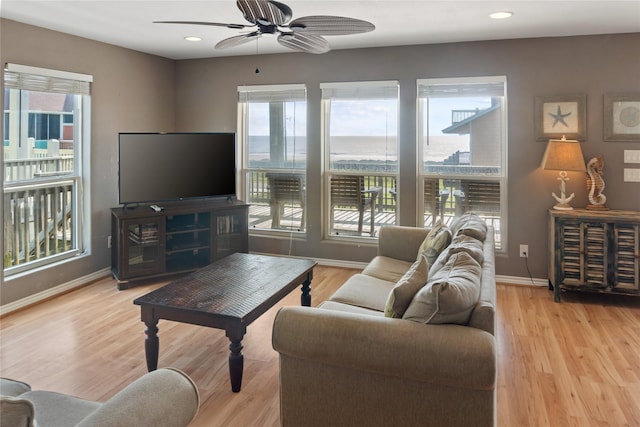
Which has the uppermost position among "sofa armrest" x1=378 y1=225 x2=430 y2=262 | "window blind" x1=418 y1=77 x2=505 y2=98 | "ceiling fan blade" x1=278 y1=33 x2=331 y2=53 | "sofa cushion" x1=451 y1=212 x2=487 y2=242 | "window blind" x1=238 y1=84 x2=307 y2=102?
"window blind" x1=238 y1=84 x2=307 y2=102

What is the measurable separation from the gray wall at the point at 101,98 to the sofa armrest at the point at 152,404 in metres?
3.13

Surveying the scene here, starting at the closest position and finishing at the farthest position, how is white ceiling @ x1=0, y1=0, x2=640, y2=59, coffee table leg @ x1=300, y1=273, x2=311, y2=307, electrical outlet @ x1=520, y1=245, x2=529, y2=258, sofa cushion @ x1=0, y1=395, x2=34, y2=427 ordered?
sofa cushion @ x1=0, y1=395, x2=34, y2=427, white ceiling @ x1=0, y1=0, x2=640, y2=59, coffee table leg @ x1=300, y1=273, x2=311, y2=307, electrical outlet @ x1=520, y1=245, x2=529, y2=258

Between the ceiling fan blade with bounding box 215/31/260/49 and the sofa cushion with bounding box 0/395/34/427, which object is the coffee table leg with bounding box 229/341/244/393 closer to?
the sofa cushion with bounding box 0/395/34/427

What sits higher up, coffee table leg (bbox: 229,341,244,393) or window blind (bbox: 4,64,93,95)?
window blind (bbox: 4,64,93,95)

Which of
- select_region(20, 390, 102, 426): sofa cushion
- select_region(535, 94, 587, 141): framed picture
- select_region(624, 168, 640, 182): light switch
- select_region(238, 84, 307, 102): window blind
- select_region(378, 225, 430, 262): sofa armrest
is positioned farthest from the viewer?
select_region(238, 84, 307, 102): window blind

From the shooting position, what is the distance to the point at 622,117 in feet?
13.2

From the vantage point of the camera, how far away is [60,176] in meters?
4.27

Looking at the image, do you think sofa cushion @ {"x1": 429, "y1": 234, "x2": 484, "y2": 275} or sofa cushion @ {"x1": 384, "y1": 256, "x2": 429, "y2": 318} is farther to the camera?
sofa cushion @ {"x1": 429, "y1": 234, "x2": 484, "y2": 275}

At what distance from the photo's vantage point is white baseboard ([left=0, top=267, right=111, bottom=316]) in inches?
146

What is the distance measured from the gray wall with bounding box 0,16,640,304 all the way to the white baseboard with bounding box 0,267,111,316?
5 centimetres

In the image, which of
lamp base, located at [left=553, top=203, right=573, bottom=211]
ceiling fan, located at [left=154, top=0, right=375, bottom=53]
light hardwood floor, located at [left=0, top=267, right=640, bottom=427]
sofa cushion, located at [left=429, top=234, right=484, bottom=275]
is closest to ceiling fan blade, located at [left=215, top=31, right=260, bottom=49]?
ceiling fan, located at [left=154, top=0, right=375, bottom=53]

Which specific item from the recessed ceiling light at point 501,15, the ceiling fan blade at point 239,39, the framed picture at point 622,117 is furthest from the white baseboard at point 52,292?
the framed picture at point 622,117

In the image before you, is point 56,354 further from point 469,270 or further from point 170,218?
point 469,270

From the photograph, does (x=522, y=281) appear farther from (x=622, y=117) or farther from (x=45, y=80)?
(x=45, y=80)
